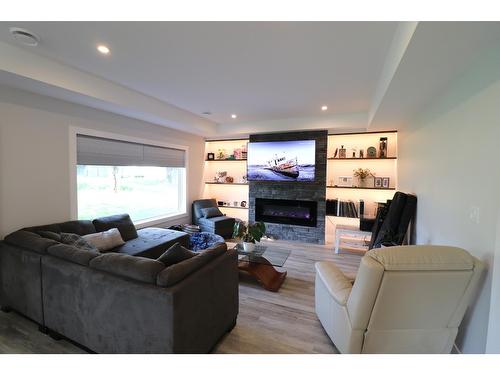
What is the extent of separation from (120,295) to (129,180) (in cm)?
317

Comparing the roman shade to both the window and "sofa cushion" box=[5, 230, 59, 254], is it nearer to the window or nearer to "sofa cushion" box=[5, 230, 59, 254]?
the window

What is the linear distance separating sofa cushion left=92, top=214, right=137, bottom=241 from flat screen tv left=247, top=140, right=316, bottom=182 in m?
2.70

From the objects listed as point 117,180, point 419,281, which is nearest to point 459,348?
point 419,281

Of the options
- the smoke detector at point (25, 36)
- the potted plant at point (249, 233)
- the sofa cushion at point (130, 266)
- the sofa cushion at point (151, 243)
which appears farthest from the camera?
the potted plant at point (249, 233)

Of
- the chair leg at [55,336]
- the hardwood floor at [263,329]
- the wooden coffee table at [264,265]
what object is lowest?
the hardwood floor at [263,329]

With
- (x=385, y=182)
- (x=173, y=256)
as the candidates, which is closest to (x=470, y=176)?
(x=173, y=256)

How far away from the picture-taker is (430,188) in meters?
2.60

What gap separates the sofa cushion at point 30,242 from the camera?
197 cm

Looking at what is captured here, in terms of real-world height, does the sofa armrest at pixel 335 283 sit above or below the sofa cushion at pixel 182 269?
below

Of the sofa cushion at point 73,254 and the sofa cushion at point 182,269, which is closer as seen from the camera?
the sofa cushion at point 182,269

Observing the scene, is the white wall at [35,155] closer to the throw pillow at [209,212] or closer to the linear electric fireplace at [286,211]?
the throw pillow at [209,212]

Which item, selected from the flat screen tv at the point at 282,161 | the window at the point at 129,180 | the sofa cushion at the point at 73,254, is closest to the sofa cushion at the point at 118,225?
the window at the point at 129,180

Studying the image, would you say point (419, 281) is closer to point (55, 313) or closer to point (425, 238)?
point (425, 238)

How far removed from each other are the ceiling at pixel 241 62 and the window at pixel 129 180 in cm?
68
